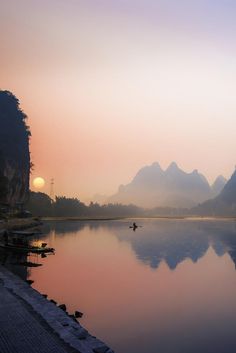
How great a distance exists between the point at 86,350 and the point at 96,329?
7298 mm

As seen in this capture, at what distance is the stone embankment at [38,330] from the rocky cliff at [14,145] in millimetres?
101361

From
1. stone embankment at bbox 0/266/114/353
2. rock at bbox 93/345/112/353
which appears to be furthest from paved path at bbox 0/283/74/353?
rock at bbox 93/345/112/353

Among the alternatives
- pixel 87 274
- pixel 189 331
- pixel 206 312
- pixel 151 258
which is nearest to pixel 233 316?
pixel 206 312

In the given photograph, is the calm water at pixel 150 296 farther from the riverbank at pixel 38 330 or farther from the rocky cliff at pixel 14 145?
the rocky cliff at pixel 14 145

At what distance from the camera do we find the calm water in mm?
19641

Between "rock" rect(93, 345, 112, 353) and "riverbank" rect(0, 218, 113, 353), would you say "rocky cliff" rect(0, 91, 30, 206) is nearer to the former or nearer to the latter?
"riverbank" rect(0, 218, 113, 353)

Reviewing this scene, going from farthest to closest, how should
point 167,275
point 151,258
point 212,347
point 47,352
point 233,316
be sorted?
point 151,258
point 167,275
point 233,316
point 212,347
point 47,352

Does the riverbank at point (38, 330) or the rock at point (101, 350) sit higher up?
the riverbank at point (38, 330)

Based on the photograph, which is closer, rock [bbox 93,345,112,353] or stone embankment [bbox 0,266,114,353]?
stone embankment [bbox 0,266,114,353]

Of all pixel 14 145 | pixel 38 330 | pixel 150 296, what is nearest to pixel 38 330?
pixel 38 330

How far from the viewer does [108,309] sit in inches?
987

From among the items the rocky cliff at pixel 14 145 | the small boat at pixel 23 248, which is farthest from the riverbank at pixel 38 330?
the rocky cliff at pixel 14 145

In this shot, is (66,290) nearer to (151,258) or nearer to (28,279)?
(28,279)

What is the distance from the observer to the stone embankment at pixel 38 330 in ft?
44.8
